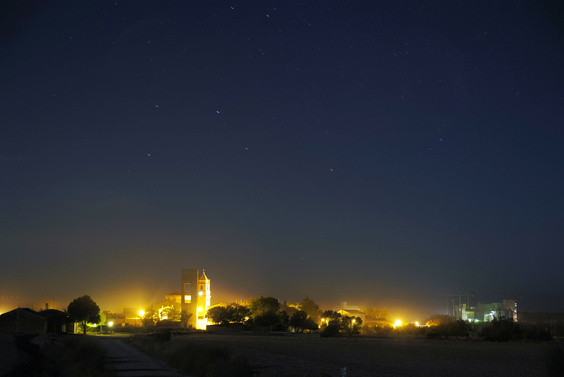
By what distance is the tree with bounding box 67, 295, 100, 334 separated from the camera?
103375 millimetres

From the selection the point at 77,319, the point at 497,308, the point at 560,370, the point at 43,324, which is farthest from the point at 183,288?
the point at 560,370

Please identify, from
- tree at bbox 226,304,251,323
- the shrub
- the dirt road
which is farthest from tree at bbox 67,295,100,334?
the dirt road

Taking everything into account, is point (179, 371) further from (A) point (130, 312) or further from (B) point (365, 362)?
(A) point (130, 312)

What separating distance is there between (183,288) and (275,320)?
44.2 m

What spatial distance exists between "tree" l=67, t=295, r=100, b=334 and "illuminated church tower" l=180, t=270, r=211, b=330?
85.2 feet

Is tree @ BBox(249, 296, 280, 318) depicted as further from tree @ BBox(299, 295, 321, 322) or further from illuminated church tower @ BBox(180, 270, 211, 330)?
tree @ BBox(299, 295, 321, 322)

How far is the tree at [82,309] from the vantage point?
10338cm

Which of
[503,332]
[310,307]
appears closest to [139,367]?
[503,332]

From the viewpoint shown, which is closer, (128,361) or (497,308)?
(128,361)

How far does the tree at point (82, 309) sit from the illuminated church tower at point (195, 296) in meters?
26.0

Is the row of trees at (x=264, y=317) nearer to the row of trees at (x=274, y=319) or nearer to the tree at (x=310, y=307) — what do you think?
the row of trees at (x=274, y=319)

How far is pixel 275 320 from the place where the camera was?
322 feet

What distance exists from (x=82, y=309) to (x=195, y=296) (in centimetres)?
3392

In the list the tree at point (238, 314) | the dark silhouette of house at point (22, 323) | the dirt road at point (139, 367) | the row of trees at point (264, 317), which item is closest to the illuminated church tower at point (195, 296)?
the row of trees at point (264, 317)
